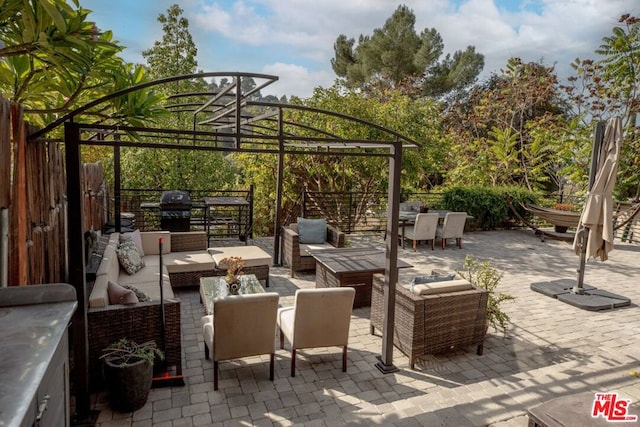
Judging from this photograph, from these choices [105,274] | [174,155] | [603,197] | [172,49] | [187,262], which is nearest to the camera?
[105,274]

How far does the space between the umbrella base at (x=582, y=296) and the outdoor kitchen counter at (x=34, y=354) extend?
6521 millimetres

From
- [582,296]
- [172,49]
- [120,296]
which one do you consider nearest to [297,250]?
[120,296]

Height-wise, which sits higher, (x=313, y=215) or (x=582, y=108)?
(x=582, y=108)

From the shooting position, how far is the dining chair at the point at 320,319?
3.84 metres

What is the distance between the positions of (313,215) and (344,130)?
2814mm

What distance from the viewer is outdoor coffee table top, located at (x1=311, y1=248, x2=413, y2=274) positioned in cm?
566

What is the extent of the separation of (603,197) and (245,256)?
5.44m

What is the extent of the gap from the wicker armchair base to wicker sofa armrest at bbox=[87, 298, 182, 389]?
7.45 feet

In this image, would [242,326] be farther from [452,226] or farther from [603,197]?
[452,226]

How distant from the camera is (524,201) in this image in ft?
41.1

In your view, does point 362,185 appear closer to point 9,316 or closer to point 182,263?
point 182,263

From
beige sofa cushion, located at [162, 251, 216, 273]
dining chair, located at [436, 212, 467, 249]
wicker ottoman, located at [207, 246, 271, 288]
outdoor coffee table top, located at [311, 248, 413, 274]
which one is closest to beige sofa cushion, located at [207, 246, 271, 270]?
wicker ottoman, located at [207, 246, 271, 288]

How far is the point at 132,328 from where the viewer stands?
3.65m

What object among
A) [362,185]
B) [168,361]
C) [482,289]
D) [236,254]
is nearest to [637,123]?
[362,185]
